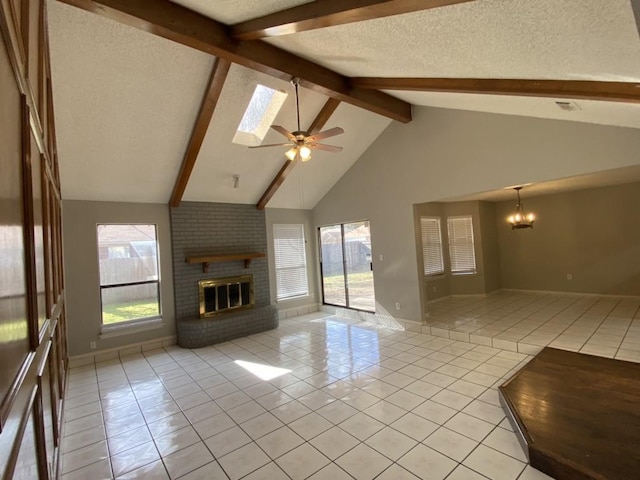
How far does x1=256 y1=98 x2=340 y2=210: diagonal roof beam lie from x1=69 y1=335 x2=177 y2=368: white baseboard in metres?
3.13

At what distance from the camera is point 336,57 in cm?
341

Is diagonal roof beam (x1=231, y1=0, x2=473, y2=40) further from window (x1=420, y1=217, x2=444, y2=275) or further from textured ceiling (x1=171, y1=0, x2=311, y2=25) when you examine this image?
window (x1=420, y1=217, x2=444, y2=275)

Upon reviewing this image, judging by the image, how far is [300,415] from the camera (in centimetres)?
304

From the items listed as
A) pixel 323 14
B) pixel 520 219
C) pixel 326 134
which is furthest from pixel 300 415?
pixel 520 219

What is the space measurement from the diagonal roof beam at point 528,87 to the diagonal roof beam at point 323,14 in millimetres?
1496

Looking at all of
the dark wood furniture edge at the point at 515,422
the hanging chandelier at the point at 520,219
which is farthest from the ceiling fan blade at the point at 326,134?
the hanging chandelier at the point at 520,219

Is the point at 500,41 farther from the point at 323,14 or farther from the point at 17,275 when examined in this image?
the point at 17,275

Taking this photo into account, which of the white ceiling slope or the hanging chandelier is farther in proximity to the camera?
the hanging chandelier

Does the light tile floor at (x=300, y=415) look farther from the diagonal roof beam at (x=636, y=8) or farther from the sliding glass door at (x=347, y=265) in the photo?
the diagonal roof beam at (x=636, y=8)

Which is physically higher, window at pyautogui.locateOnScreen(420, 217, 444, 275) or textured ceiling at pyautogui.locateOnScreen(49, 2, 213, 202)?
textured ceiling at pyautogui.locateOnScreen(49, 2, 213, 202)

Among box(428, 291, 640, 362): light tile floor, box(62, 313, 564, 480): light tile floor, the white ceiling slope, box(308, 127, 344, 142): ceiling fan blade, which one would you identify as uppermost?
the white ceiling slope

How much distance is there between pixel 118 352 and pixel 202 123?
3.87 m

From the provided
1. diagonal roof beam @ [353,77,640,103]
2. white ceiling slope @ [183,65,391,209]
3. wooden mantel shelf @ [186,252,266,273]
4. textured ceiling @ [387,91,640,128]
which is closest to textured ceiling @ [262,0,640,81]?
diagonal roof beam @ [353,77,640,103]

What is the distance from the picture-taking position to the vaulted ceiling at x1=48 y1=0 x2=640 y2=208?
6.59ft
